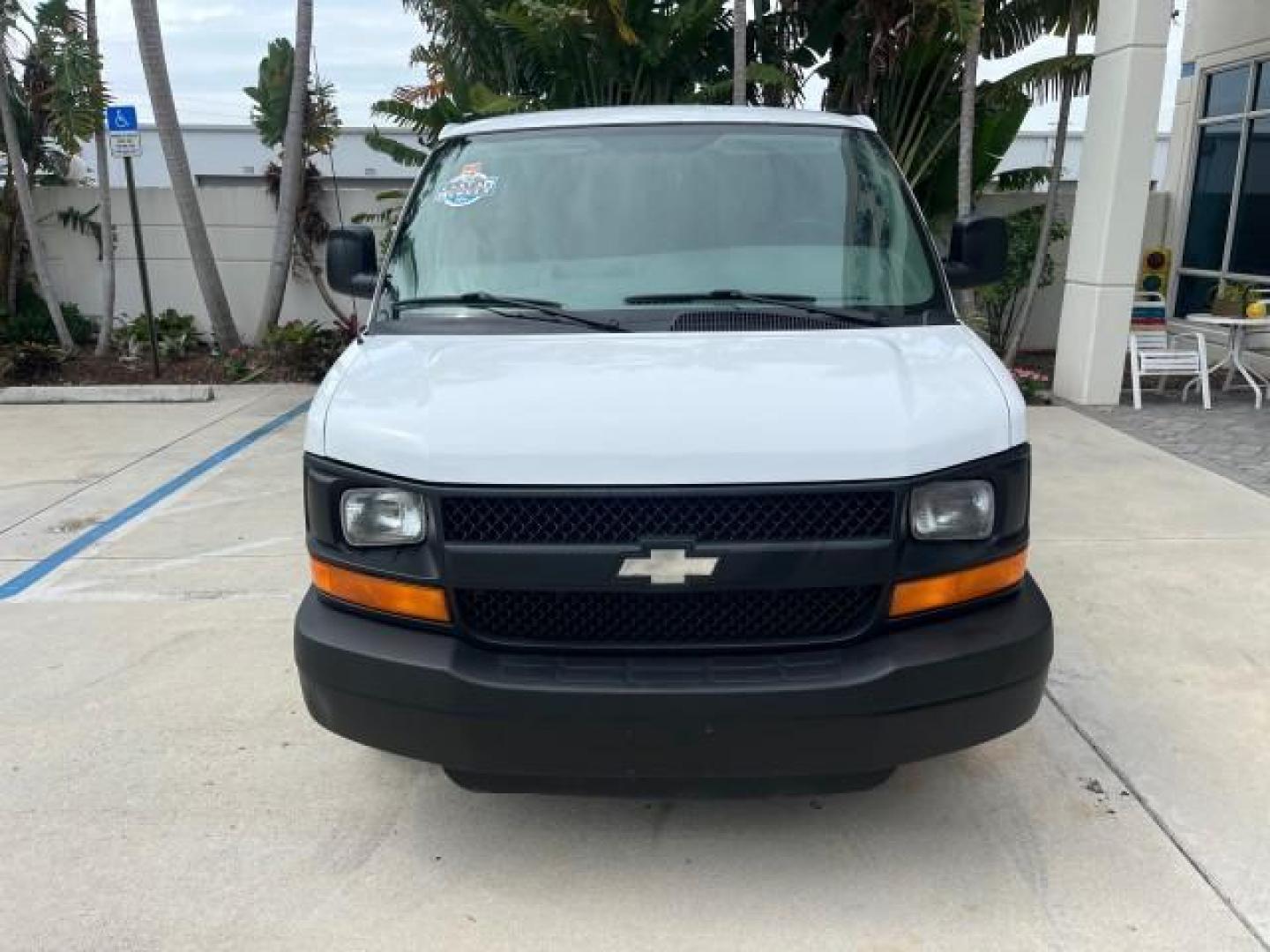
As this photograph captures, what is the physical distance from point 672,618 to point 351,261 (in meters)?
2.37

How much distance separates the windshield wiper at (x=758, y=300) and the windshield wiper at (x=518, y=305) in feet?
0.68

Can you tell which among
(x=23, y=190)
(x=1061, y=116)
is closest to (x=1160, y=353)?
(x=1061, y=116)

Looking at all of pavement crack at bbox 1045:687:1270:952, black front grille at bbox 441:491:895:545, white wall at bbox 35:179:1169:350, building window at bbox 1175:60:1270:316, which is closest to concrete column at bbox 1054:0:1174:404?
white wall at bbox 35:179:1169:350

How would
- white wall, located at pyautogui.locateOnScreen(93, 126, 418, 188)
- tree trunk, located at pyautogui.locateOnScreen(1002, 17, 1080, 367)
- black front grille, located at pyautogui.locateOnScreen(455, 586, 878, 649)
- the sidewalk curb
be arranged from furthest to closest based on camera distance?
white wall, located at pyautogui.locateOnScreen(93, 126, 418, 188) < the sidewalk curb < tree trunk, located at pyautogui.locateOnScreen(1002, 17, 1080, 367) < black front grille, located at pyautogui.locateOnScreen(455, 586, 878, 649)

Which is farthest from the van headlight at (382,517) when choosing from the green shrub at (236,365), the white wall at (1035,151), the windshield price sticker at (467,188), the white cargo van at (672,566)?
the white wall at (1035,151)

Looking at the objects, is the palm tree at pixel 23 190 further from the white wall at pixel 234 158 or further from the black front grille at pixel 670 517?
the black front grille at pixel 670 517

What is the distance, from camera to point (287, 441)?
814cm

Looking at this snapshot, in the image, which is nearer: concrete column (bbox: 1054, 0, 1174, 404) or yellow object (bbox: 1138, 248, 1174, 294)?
concrete column (bbox: 1054, 0, 1174, 404)

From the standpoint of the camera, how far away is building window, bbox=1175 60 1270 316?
11.5m

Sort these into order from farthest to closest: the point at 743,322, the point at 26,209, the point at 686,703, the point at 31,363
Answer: the point at 26,209, the point at 31,363, the point at 743,322, the point at 686,703

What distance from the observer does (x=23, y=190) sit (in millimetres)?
10625

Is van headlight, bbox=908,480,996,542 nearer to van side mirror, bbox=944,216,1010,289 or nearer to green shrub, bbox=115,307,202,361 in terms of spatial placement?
van side mirror, bbox=944,216,1010,289

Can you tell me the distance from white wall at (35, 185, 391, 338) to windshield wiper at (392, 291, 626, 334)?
916 cm

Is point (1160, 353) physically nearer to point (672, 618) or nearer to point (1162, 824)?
point (1162, 824)
